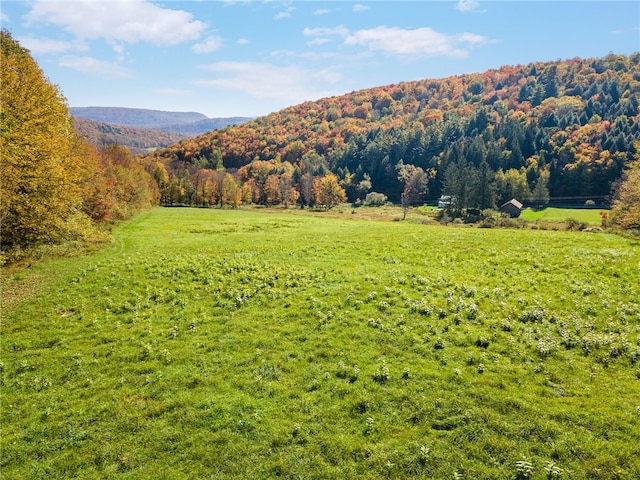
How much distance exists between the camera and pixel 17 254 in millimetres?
31797

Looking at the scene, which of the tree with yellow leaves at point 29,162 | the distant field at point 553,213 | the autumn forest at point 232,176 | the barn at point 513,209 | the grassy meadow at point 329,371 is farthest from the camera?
the barn at point 513,209

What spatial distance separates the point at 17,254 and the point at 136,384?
2565cm

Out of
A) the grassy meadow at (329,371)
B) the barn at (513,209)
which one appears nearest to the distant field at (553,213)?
the barn at (513,209)

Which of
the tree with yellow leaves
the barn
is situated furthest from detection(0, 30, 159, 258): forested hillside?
the barn

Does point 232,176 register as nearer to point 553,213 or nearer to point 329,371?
point 553,213

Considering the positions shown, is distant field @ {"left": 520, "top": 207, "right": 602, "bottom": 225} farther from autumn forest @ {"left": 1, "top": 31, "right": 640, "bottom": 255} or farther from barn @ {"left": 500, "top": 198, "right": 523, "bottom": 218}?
autumn forest @ {"left": 1, "top": 31, "right": 640, "bottom": 255}

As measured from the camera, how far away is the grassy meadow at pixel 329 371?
11.4 m

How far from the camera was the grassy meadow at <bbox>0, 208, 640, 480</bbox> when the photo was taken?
1140 cm

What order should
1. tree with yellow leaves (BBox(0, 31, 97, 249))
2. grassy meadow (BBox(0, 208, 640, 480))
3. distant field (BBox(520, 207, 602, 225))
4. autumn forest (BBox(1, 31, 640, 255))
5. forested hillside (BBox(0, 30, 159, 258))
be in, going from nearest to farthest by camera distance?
grassy meadow (BBox(0, 208, 640, 480))
tree with yellow leaves (BBox(0, 31, 97, 249))
forested hillside (BBox(0, 30, 159, 258))
autumn forest (BBox(1, 31, 640, 255))
distant field (BBox(520, 207, 602, 225))

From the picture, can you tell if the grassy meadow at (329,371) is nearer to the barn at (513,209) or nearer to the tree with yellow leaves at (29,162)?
the tree with yellow leaves at (29,162)

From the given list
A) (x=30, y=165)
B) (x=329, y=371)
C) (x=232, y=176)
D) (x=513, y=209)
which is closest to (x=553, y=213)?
(x=513, y=209)

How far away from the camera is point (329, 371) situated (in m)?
15.6

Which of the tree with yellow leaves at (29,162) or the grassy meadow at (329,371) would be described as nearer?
the grassy meadow at (329,371)

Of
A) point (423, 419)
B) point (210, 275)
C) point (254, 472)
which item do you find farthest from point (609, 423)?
point (210, 275)
